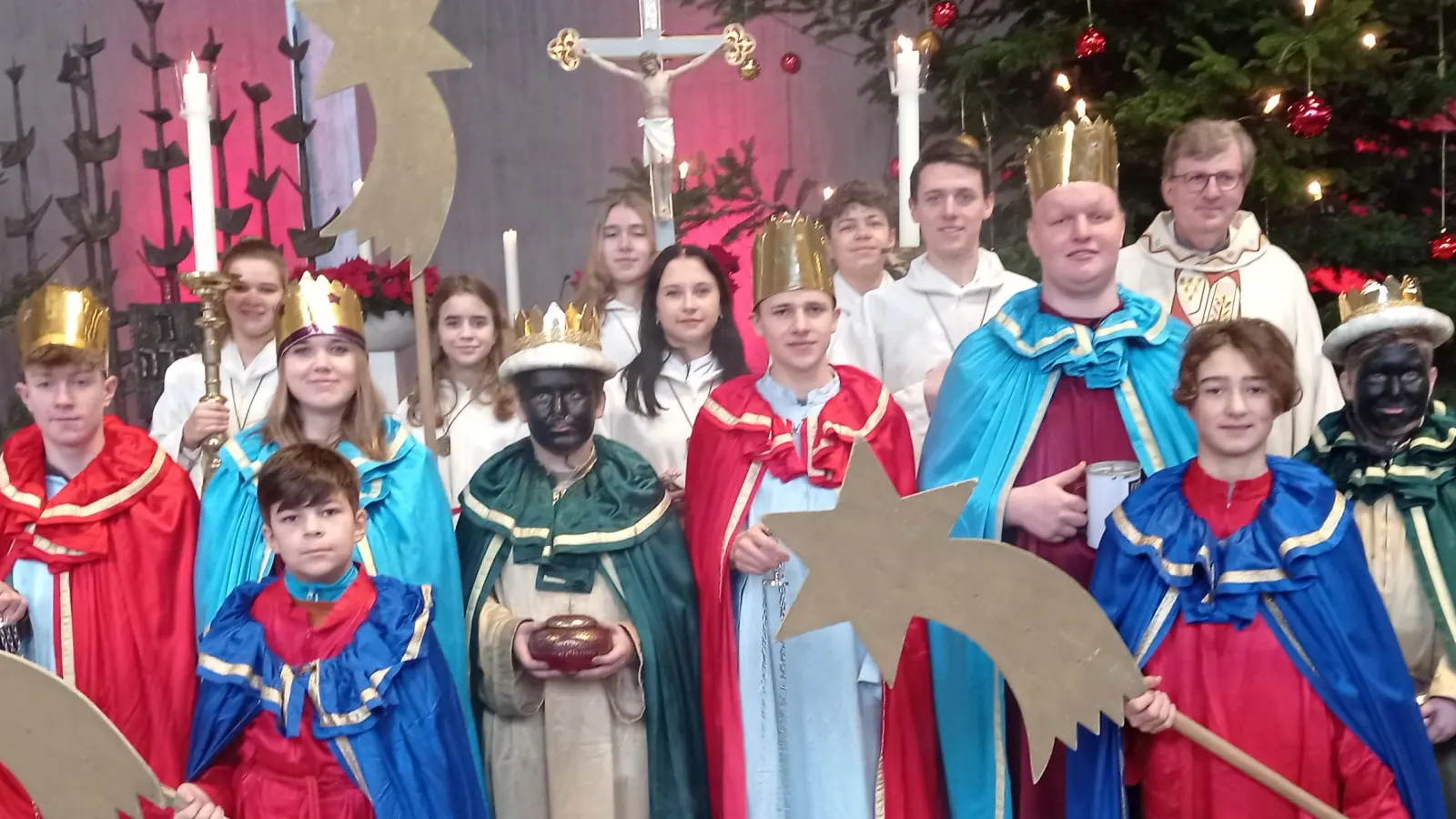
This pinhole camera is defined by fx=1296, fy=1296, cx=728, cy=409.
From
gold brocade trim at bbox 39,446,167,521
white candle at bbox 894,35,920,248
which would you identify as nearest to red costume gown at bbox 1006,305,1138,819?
white candle at bbox 894,35,920,248

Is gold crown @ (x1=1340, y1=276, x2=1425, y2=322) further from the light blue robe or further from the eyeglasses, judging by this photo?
the light blue robe

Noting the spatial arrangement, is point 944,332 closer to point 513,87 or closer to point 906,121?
point 906,121

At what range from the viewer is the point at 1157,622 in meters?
2.51

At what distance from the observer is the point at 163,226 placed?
5902 mm

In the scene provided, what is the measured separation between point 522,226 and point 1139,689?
4.64 metres

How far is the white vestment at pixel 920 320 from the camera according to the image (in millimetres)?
3787

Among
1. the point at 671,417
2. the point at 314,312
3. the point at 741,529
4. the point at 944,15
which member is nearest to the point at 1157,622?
the point at 741,529

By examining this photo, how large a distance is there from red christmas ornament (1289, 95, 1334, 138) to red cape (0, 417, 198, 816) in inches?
142

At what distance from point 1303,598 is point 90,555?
2568 mm

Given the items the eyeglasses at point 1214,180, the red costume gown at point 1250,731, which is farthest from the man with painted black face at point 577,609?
the eyeglasses at point 1214,180

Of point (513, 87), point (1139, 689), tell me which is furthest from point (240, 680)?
point (513, 87)

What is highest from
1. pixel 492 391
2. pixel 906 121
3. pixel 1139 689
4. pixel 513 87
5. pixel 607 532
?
pixel 513 87

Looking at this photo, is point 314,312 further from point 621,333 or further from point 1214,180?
point 1214,180

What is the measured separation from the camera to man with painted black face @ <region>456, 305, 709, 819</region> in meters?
2.97
